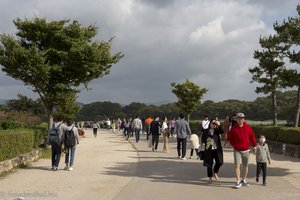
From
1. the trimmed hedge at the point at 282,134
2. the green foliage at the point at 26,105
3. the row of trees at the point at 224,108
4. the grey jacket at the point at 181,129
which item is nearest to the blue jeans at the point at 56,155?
the grey jacket at the point at 181,129

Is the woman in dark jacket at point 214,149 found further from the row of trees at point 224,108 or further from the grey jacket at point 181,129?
the row of trees at point 224,108

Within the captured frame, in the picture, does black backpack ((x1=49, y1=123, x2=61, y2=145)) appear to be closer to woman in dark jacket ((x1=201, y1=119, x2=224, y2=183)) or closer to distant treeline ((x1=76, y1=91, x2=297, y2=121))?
woman in dark jacket ((x1=201, y1=119, x2=224, y2=183))

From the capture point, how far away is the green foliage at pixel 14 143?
38.8 ft

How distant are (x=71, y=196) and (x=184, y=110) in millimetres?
27539

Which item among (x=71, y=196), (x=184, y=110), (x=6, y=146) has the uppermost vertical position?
(x=184, y=110)

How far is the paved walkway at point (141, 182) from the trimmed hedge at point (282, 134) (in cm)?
235

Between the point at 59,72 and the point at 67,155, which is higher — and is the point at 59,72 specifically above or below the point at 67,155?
above

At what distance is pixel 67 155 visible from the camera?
1320 cm

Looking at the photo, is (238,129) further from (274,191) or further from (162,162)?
(162,162)

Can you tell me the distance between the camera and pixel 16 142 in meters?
13.1

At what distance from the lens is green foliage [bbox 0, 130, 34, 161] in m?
11.8

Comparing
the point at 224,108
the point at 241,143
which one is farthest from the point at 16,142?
the point at 224,108

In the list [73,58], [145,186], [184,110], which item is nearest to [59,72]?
[73,58]

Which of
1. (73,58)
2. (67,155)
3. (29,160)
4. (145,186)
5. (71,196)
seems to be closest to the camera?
(71,196)
